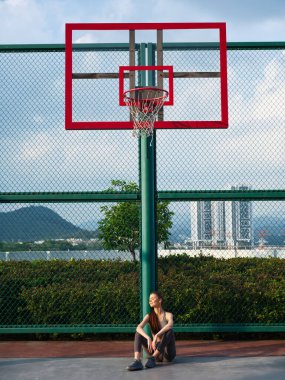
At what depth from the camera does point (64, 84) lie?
812cm

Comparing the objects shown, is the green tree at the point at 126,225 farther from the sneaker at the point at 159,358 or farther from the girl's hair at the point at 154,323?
the sneaker at the point at 159,358

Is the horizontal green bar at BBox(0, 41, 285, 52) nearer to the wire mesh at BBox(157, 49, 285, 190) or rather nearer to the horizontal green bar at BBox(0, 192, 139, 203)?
the wire mesh at BBox(157, 49, 285, 190)

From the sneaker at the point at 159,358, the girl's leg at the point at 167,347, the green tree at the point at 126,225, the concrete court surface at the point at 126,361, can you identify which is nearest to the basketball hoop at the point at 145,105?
the green tree at the point at 126,225

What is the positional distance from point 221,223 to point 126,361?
8.64ft

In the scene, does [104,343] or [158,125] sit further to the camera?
[104,343]

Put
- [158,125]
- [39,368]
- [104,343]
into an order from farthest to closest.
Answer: [104,343], [158,125], [39,368]

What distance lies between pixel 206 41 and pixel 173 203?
2284mm

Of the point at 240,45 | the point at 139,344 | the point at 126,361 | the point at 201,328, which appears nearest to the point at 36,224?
the point at 126,361

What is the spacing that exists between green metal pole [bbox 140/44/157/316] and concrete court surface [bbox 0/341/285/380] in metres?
0.84

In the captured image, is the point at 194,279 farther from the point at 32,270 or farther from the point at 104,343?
the point at 32,270

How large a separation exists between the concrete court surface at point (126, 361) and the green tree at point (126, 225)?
→ 156cm

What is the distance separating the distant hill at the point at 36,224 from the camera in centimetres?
834

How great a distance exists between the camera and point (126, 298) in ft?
27.5

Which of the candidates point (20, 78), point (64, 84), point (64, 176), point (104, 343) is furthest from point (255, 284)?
point (20, 78)
